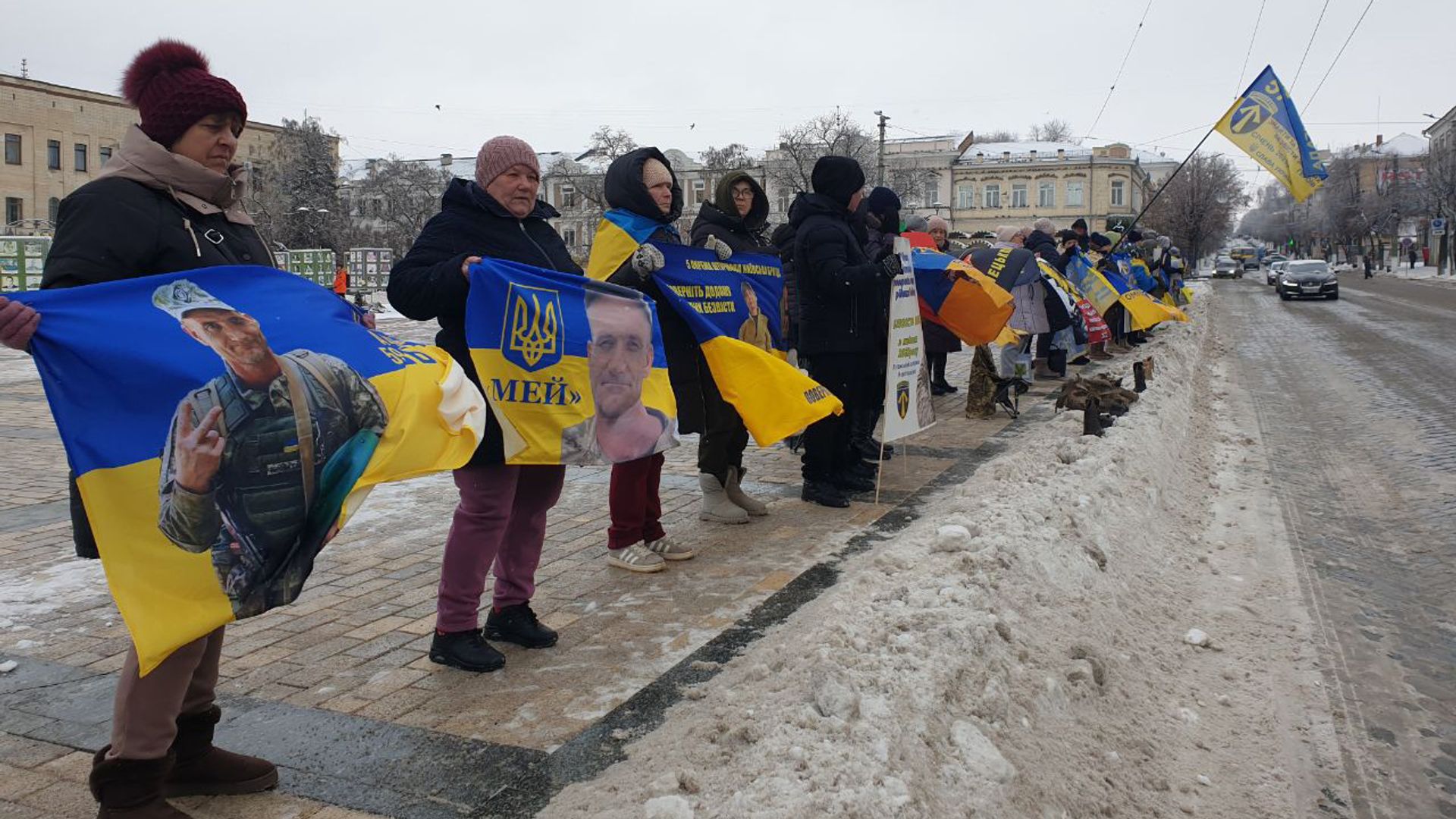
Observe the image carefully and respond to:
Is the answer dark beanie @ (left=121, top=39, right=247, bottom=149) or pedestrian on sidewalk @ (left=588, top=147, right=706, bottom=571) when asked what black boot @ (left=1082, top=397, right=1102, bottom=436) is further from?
dark beanie @ (left=121, top=39, right=247, bottom=149)

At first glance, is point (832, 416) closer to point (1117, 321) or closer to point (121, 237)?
point (121, 237)

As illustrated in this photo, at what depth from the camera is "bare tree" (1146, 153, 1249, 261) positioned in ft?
215

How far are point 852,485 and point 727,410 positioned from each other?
1.48m

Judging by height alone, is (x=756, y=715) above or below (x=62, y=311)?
below

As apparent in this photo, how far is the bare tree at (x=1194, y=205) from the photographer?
65.6 m

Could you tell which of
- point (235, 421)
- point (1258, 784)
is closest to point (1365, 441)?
point (1258, 784)

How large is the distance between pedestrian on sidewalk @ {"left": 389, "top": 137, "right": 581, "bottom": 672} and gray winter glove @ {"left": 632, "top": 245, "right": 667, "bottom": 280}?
0.97m

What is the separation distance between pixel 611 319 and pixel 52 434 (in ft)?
26.3

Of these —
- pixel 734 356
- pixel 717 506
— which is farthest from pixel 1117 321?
pixel 734 356

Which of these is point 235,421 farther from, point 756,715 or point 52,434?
point 52,434

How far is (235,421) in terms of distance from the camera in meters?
2.68

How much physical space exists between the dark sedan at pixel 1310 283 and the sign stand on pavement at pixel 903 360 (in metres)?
36.0

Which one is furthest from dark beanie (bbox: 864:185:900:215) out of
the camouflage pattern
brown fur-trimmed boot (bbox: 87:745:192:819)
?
brown fur-trimmed boot (bbox: 87:745:192:819)

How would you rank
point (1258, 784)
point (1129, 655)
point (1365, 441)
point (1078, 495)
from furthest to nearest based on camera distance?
point (1365, 441)
point (1078, 495)
point (1129, 655)
point (1258, 784)
